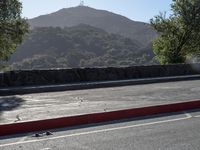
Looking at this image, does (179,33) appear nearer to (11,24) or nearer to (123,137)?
(11,24)

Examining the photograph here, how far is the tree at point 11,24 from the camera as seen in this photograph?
2625 centimetres

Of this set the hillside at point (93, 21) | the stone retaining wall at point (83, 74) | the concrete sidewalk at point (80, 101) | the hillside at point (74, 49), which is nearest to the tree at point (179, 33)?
the stone retaining wall at point (83, 74)

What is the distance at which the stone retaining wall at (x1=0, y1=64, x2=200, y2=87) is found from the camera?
19264 mm

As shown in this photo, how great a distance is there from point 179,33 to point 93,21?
109908 millimetres

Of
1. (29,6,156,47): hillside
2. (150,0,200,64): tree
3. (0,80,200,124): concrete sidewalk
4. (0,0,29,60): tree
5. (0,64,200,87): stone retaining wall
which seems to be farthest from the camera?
(29,6,156,47): hillside

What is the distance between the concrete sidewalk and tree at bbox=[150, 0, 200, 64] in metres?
19.1

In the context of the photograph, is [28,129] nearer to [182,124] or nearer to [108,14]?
→ [182,124]

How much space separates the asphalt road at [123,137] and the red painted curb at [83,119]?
0.33m

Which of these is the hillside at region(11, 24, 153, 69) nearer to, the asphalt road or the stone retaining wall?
the stone retaining wall

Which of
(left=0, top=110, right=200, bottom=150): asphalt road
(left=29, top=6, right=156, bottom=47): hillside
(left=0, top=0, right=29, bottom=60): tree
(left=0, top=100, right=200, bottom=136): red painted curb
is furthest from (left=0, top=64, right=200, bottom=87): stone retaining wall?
(left=29, top=6, right=156, bottom=47): hillside

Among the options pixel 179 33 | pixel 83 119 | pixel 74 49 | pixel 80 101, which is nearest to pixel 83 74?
pixel 80 101

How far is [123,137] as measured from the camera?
8812mm

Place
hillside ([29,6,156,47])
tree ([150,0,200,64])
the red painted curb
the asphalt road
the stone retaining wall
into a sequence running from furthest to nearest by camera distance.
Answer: hillside ([29,6,156,47]) → tree ([150,0,200,64]) → the stone retaining wall → the red painted curb → the asphalt road

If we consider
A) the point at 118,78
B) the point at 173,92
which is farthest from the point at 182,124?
the point at 118,78
